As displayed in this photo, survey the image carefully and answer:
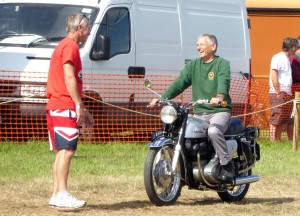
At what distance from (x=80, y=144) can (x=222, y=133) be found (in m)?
5.96

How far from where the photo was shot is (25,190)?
10258 mm

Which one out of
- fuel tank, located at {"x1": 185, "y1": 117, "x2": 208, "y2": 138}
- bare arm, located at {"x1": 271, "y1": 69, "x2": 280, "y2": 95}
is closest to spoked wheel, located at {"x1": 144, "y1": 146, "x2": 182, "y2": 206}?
fuel tank, located at {"x1": 185, "y1": 117, "x2": 208, "y2": 138}

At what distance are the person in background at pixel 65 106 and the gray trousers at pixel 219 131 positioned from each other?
1.23 metres

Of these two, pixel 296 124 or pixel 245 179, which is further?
pixel 296 124

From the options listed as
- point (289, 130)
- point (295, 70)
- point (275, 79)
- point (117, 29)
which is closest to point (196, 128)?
point (117, 29)

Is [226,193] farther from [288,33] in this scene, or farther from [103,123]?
[288,33]

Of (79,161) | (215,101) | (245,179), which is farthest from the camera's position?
(79,161)

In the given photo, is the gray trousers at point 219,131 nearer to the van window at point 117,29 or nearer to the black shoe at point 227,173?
the black shoe at point 227,173

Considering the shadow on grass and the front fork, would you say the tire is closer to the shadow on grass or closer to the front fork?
the shadow on grass

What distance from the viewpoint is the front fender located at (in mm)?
9219

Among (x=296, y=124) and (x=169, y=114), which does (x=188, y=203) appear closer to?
(x=169, y=114)

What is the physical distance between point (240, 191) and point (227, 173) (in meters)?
0.62

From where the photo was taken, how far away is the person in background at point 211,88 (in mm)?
9469

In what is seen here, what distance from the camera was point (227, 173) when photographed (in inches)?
380
